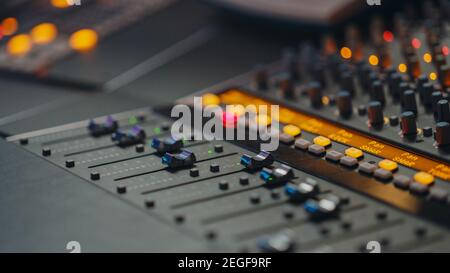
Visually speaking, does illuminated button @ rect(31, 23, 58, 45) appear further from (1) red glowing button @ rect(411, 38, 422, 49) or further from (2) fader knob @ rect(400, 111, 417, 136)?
(2) fader knob @ rect(400, 111, 417, 136)

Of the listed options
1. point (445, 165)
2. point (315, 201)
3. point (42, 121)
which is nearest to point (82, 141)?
point (42, 121)

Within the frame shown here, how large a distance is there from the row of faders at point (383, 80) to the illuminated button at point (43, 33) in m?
0.93

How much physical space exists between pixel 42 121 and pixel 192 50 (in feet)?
2.30

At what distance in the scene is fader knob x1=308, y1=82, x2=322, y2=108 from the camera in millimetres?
2260

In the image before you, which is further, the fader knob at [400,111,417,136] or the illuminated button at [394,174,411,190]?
the fader knob at [400,111,417,136]

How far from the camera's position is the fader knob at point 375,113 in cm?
203

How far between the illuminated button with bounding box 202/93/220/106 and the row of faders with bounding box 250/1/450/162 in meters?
0.12

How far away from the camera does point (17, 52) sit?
306 cm

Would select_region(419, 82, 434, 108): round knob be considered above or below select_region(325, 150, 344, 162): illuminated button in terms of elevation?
above

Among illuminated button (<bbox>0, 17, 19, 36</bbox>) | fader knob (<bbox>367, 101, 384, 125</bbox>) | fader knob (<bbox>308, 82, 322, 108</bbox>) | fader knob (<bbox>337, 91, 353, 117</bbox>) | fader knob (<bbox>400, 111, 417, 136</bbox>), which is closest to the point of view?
fader knob (<bbox>400, 111, 417, 136</bbox>)

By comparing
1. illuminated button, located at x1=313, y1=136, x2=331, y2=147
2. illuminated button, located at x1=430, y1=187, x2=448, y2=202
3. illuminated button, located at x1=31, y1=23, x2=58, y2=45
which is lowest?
illuminated button, located at x1=430, y1=187, x2=448, y2=202

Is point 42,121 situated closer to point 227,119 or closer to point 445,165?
point 227,119

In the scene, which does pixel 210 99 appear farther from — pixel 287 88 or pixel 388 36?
pixel 388 36

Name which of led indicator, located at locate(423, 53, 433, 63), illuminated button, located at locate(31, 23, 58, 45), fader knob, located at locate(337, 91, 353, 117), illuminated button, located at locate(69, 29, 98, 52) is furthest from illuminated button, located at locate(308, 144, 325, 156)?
illuminated button, located at locate(31, 23, 58, 45)
